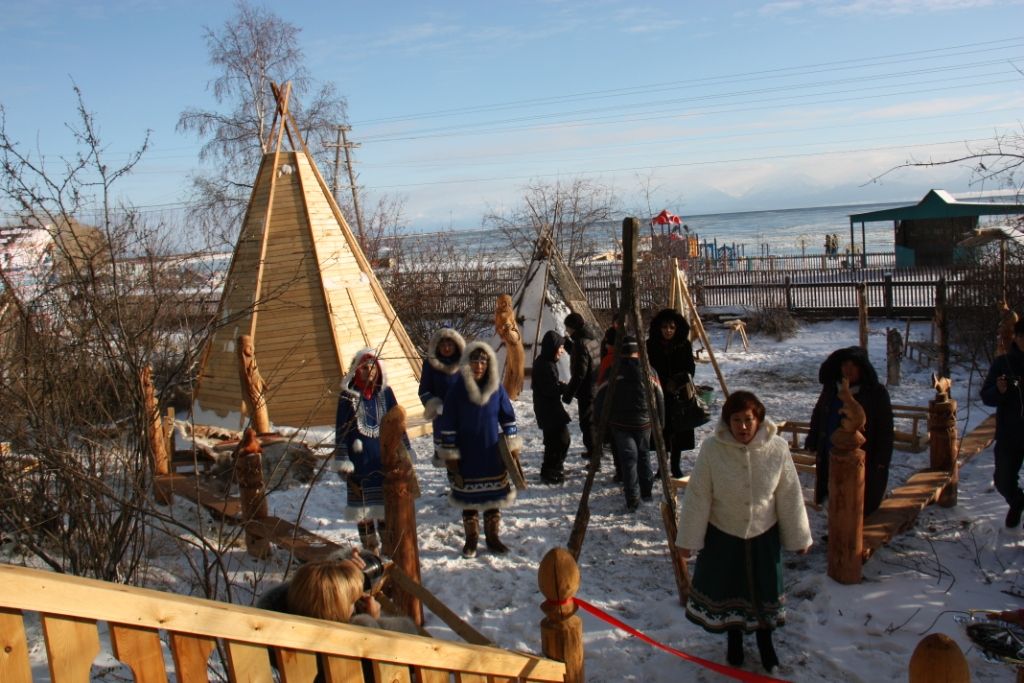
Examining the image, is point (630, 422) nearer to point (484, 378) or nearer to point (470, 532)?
point (484, 378)

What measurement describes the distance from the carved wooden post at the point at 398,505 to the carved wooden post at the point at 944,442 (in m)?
4.12

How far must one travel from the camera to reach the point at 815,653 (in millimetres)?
4203

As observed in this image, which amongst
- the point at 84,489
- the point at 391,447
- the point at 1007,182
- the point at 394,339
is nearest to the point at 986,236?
the point at 1007,182

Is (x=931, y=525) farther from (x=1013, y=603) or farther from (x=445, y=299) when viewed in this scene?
(x=445, y=299)

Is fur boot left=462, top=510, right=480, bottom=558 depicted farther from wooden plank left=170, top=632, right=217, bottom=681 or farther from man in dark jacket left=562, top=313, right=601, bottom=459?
wooden plank left=170, top=632, right=217, bottom=681

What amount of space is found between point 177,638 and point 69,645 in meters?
0.23

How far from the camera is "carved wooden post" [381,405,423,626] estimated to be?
4457mm

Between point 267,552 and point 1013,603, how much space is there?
15.3ft

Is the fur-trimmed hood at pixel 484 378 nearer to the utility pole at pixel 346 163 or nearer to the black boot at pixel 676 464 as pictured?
the black boot at pixel 676 464

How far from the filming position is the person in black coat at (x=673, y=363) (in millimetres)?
7238

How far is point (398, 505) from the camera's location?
4.47 metres

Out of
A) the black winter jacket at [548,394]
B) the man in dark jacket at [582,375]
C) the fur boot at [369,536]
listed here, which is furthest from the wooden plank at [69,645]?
the man in dark jacket at [582,375]

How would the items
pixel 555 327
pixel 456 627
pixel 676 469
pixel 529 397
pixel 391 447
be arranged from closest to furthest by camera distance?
pixel 456 627 < pixel 391 447 < pixel 676 469 < pixel 529 397 < pixel 555 327

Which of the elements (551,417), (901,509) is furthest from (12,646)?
(551,417)
